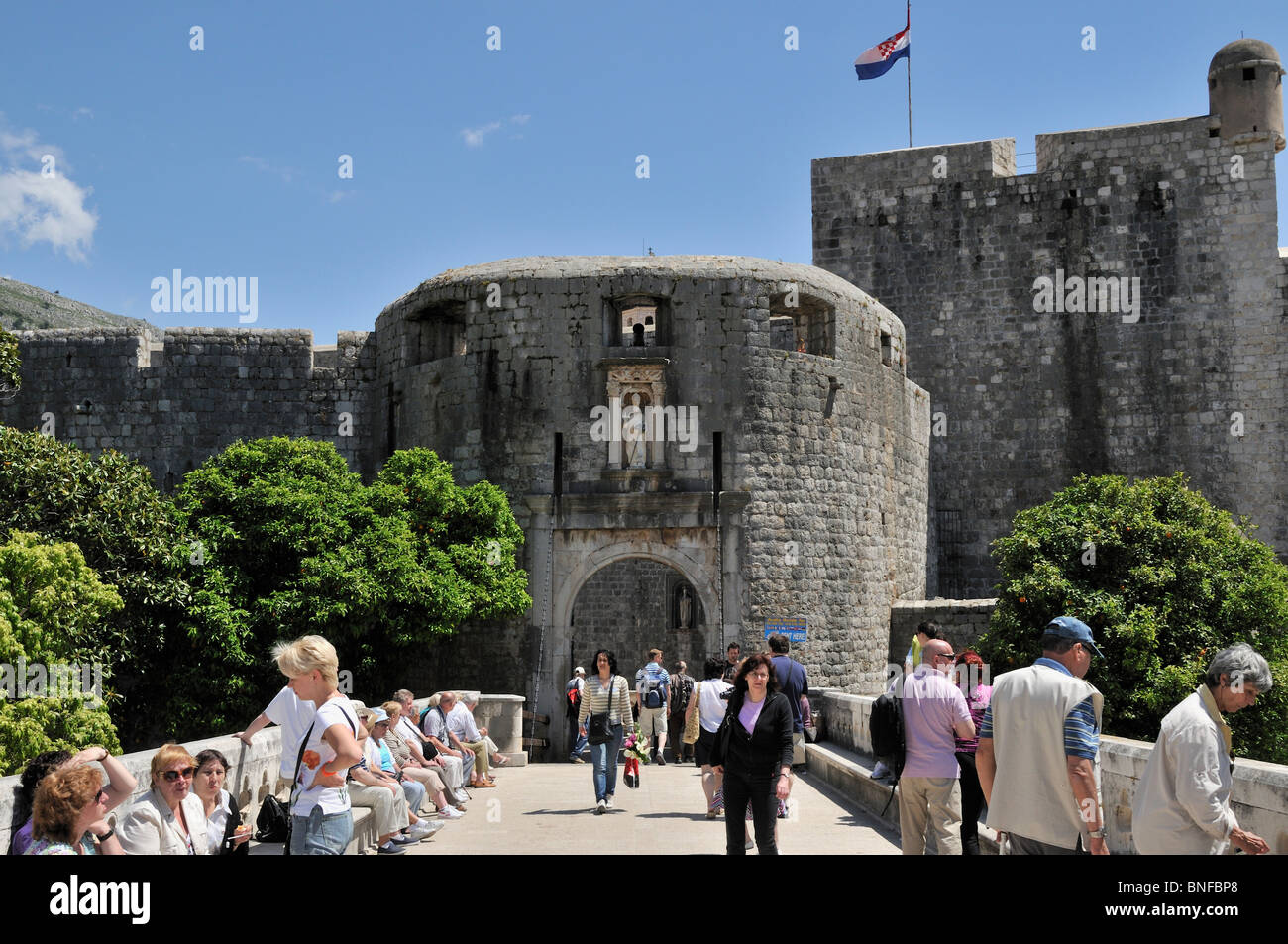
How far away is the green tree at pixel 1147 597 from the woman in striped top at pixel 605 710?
29.8ft

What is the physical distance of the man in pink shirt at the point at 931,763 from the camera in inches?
293

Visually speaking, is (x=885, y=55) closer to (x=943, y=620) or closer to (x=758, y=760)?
(x=943, y=620)

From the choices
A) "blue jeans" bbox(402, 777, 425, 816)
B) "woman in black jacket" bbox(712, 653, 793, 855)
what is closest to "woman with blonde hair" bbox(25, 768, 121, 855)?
"woman in black jacket" bbox(712, 653, 793, 855)

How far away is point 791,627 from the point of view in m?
19.7

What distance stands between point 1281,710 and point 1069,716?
15.1 metres

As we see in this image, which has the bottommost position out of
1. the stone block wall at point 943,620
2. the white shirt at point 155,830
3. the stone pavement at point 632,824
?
the stone pavement at point 632,824

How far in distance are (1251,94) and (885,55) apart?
8061mm

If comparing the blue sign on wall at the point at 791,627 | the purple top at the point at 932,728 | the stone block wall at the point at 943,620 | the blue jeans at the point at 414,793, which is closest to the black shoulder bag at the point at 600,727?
the blue jeans at the point at 414,793

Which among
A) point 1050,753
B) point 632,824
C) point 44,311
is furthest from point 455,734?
point 44,311

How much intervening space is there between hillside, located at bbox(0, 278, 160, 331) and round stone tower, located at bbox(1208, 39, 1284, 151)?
227 feet

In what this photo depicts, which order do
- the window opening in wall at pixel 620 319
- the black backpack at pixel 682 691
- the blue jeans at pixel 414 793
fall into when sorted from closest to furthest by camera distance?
the blue jeans at pixel 414 793
the black backpack at pixel 682 691
the window opening in wall at pixel 620 319

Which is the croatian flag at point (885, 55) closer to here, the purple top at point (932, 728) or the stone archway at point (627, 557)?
the stone archway at point (627, 557)

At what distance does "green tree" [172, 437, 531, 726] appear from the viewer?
1764 centimetres
